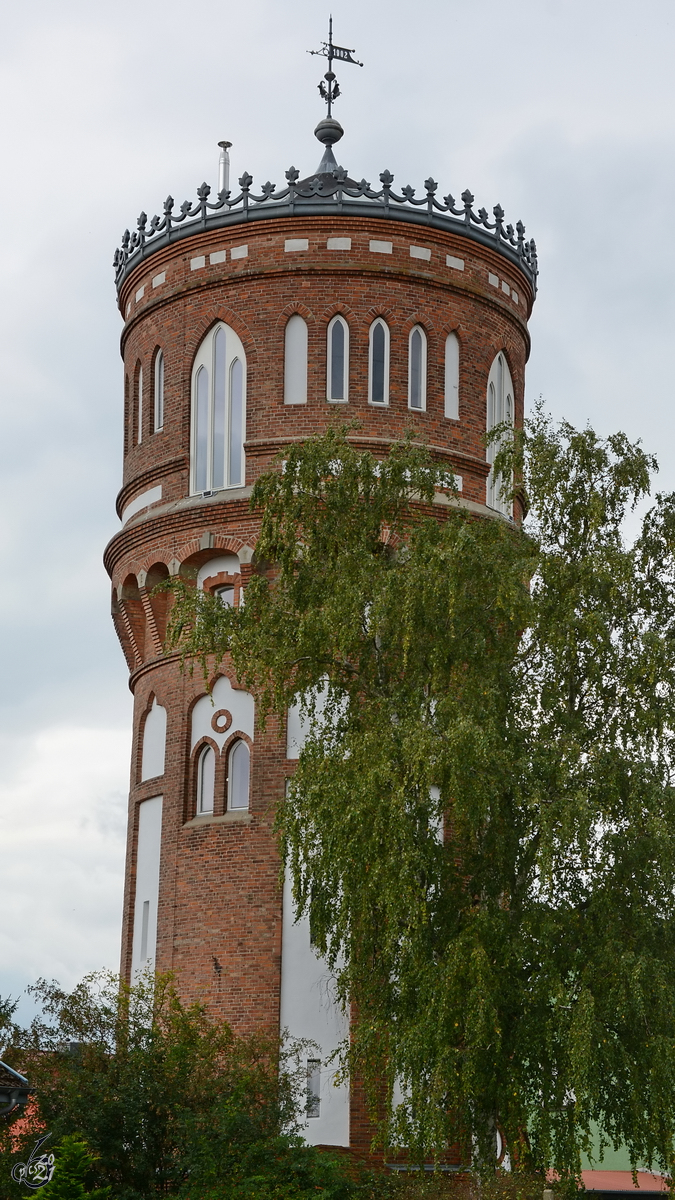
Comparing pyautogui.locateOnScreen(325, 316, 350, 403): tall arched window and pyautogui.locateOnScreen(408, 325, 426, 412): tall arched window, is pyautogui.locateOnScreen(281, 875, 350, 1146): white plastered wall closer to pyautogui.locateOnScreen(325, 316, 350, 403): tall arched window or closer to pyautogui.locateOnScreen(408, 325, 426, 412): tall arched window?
pyautogui.locateOnScreen(325, 316, 350, 403): tall arched window

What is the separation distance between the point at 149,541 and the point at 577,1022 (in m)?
14.3

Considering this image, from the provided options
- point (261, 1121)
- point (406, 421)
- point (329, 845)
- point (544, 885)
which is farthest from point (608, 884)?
point (406, 421)

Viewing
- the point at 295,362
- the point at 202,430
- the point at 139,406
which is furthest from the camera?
the point at 139,406

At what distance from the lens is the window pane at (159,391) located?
32781 mm

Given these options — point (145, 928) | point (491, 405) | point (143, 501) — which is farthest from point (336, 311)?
point (145, 928)

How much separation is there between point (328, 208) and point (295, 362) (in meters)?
2.87

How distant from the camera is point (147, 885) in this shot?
31234mm

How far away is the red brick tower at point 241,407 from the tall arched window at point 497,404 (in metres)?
0.05

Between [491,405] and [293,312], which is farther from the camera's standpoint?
[491,405]

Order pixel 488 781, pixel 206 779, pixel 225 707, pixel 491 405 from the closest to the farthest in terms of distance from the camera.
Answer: pixel 488 781, pixel 225 707, pixel 206 779, pixel 491 405

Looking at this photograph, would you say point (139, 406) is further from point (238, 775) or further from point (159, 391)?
point (238, 775)

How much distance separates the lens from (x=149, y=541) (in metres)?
31.9

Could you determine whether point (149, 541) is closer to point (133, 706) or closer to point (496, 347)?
point (133, 706)

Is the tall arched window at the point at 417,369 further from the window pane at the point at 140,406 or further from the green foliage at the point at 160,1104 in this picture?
the green foliage at the point at 160,1104
